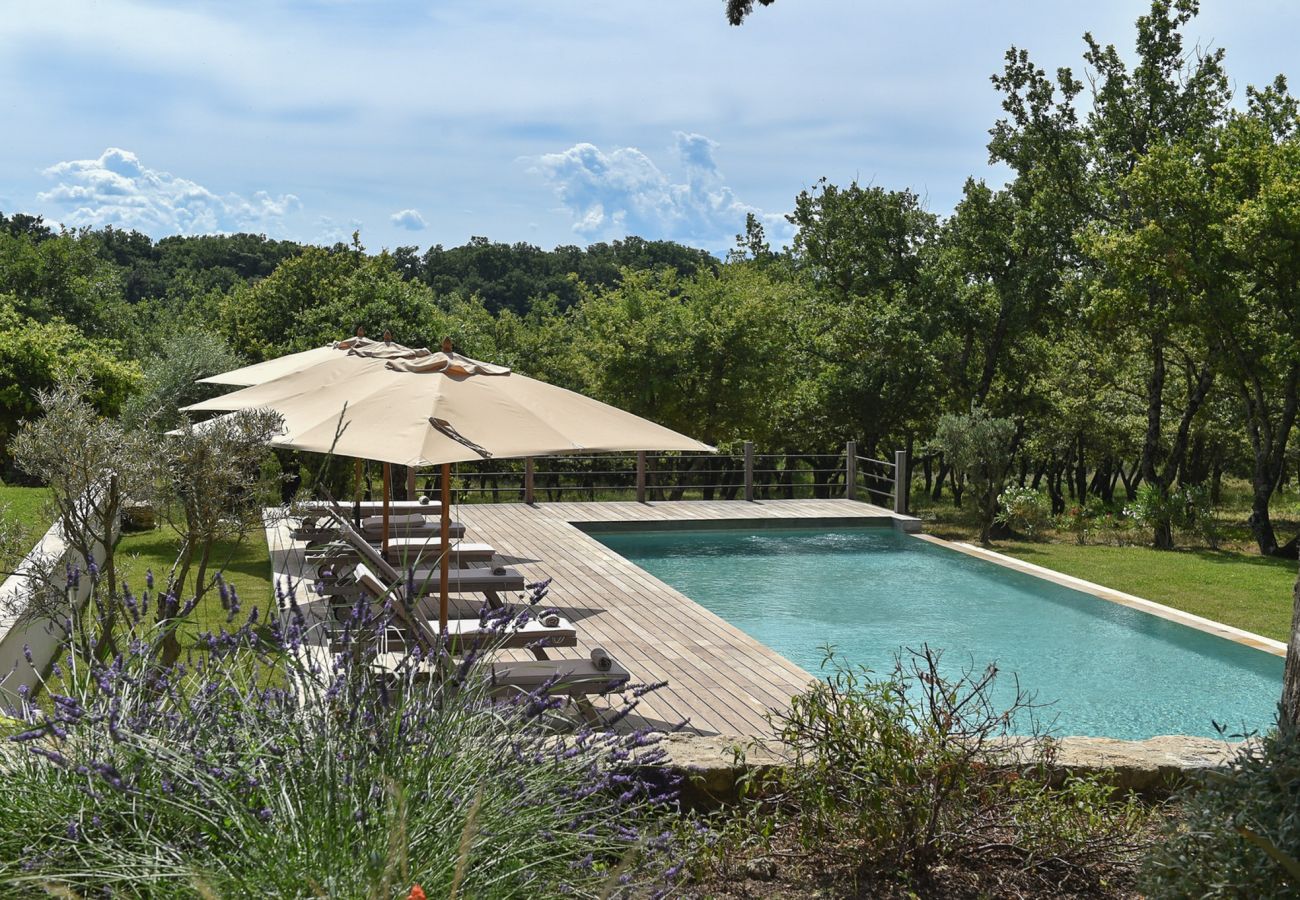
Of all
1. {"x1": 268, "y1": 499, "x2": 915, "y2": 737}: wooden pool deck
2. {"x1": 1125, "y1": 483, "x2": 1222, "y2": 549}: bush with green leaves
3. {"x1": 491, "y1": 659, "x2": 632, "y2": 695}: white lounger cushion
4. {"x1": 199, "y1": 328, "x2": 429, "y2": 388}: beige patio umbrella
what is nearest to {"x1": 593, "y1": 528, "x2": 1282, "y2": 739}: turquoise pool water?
{"x1": 268, "y1": 499, "x2": 915, "y2": 737}: wooden pool deck

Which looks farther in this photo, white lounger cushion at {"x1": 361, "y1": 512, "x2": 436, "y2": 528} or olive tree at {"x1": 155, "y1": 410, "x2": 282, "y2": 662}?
white lounger cushion at {"x1": 361, "y1": 512, "x2": 436, "y2": 528}

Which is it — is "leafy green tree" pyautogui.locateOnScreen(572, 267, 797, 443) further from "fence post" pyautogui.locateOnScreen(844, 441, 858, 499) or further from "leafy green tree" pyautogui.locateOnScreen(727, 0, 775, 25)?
"leafy green tree" pyautogui.locateOnScreen(727, 0, 775, 25)

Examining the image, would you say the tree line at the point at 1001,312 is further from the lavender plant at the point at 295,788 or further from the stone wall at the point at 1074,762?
the lavender plant at the point at 295,788

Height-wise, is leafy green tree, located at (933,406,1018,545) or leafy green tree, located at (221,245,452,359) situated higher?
leafy green tree, located at (221,245,452,359)

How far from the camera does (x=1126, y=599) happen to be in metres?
10.1

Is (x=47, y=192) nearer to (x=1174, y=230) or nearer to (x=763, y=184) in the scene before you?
(x=763, y=184)

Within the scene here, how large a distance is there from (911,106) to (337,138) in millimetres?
9157

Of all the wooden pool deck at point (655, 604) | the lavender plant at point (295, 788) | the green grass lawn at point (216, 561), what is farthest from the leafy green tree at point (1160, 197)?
the lavender plant at point (295, 788)

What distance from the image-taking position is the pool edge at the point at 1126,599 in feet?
28.4

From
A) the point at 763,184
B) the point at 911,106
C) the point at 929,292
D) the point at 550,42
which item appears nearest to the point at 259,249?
the point at 763,184

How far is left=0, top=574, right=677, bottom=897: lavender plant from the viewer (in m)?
1.93

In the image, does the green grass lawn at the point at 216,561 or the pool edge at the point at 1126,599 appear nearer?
the green grass lawn at the point at 216,561

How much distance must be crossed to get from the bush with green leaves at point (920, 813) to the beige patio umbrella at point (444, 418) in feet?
6.85

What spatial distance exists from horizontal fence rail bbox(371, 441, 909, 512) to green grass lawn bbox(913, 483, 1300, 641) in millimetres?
1614
